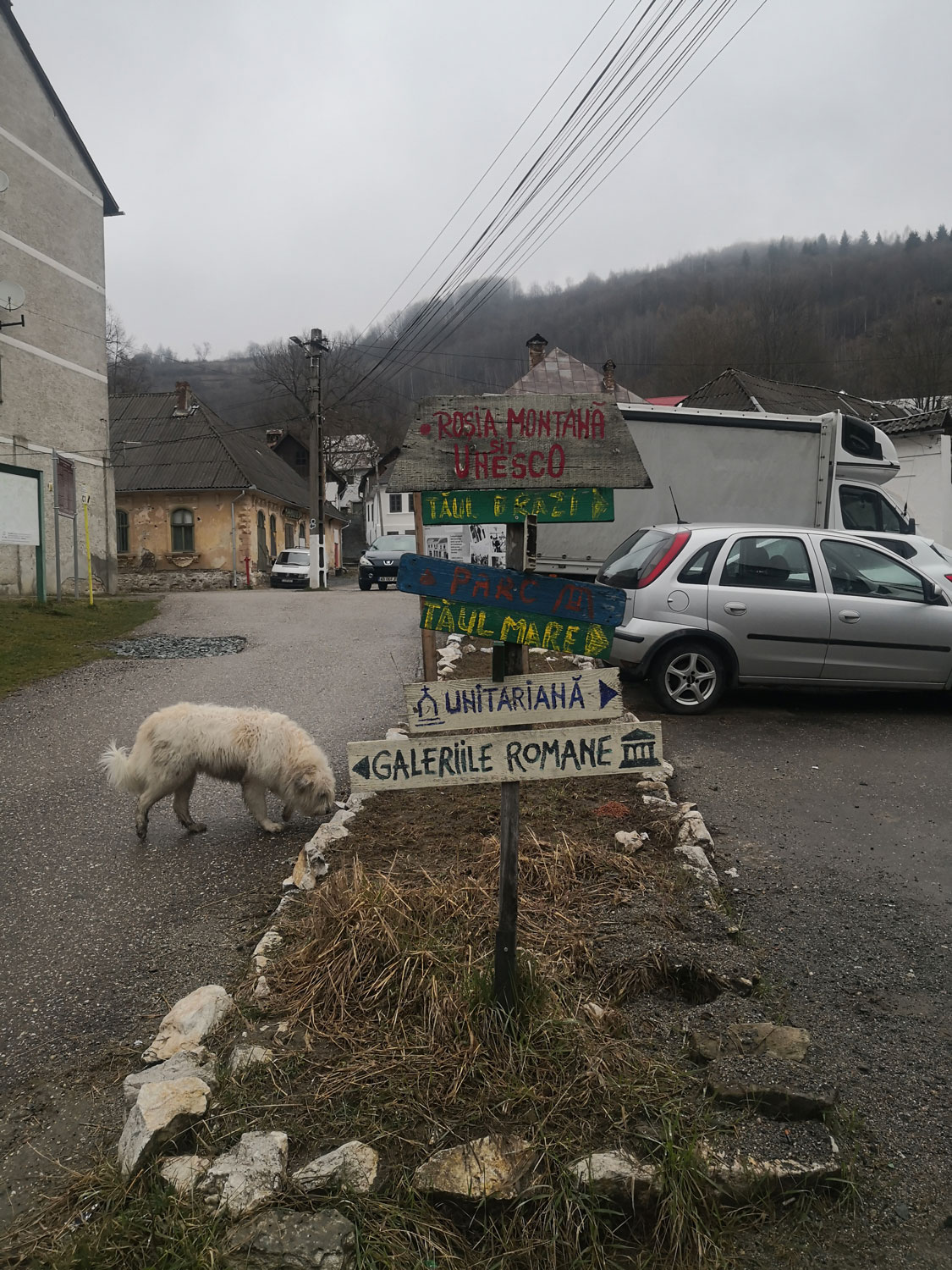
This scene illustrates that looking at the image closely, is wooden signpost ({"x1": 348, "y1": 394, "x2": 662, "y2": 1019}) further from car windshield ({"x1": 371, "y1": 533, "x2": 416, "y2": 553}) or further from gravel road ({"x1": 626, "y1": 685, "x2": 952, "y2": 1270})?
car windshield ({"x1": 371, "y1": 533, "x2": 416, "y2": 553})

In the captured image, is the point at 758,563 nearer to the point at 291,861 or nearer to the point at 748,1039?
the point at 291,861

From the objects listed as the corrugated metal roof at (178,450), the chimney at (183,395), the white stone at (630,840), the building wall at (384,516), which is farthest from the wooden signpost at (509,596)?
the building wall at (384,516)

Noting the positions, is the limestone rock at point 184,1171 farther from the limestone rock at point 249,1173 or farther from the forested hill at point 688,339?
the forested hill at point 688,339

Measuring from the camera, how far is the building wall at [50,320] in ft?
65.5

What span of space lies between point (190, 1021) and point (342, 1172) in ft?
3.35

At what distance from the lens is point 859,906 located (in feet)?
13.9

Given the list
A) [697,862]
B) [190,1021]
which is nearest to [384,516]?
[697,862]

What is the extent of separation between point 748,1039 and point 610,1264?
972mm

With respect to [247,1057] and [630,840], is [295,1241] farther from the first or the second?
[630,840]

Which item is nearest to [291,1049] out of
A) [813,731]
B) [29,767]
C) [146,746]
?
[146,746]

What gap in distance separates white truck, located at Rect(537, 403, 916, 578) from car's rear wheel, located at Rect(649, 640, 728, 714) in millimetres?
3747

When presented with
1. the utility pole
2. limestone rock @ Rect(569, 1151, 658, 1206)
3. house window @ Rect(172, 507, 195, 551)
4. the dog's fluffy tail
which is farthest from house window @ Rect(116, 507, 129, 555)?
limestone rock @ Rect(569, 1151, 658, 1206)

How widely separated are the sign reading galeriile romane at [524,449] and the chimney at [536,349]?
35.7m

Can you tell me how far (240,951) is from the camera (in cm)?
388
